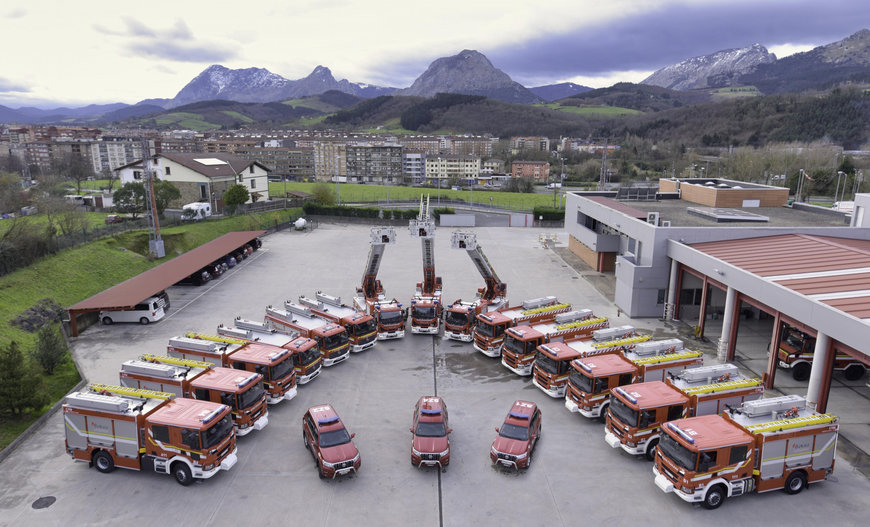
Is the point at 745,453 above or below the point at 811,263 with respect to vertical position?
below

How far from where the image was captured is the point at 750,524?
13633mm

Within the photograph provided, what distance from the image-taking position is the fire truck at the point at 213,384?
17.5 m

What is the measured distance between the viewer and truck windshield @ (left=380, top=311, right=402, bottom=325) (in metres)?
26.9

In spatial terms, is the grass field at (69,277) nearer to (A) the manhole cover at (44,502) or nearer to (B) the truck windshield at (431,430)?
(A) the manhole cover at (44,502)

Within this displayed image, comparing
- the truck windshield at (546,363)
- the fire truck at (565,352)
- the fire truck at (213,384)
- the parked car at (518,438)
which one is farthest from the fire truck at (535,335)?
the fire truck at (213,384)

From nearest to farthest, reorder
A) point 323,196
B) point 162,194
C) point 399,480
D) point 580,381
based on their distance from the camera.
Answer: point 399,480 → point 580,381 → point 162,194 → point 323,196

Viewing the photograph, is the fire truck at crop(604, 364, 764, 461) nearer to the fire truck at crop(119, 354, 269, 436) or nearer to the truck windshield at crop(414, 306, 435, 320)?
the truck windshield at crop(414, 306, 435, 320)

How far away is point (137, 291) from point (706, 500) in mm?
30274

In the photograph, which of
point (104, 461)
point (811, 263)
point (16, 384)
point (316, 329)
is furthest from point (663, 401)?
point (16, 384)

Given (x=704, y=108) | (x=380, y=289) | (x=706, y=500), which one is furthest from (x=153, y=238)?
(x=704, y=108)

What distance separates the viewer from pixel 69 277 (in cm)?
3469

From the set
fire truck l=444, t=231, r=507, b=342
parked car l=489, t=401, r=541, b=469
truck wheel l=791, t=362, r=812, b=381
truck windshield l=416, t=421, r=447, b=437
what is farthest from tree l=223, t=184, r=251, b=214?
truck wheel l=791, t=362, r=812, b=381

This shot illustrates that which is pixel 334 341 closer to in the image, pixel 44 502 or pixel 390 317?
pixel 390 317

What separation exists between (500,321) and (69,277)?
2957 centimetres
